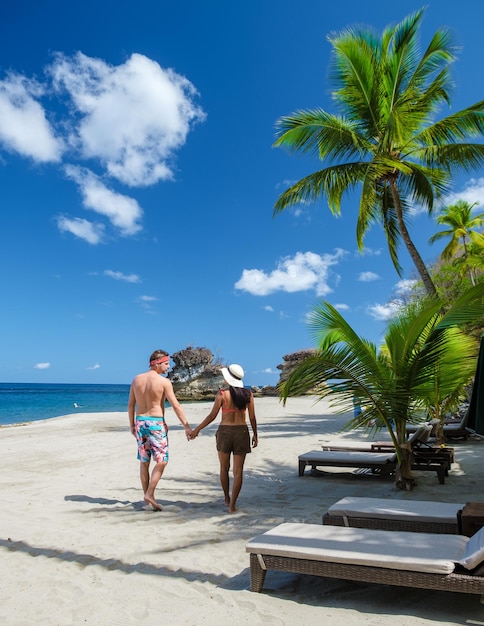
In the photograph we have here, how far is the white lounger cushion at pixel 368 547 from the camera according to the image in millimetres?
3002

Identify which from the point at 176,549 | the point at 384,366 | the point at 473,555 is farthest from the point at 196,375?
the point at 473,555

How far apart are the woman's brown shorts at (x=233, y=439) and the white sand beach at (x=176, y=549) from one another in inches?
28.0

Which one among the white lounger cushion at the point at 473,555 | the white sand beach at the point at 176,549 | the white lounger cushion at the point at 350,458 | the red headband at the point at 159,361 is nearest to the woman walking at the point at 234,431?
the white sand beach at the point at 176,549

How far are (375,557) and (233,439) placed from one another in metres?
2.60

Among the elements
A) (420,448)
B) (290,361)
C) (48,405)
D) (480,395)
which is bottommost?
(48,405)

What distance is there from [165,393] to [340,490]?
114 inches

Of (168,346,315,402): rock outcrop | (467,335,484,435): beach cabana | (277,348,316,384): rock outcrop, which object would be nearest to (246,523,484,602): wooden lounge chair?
(467,335,484,435): beach cabana

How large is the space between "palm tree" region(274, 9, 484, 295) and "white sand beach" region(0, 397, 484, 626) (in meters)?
7.06

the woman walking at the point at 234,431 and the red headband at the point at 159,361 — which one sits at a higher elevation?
the red headband at the point at 159,361

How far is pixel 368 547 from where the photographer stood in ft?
10.7

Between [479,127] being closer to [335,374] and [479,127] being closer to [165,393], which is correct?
[335,374]

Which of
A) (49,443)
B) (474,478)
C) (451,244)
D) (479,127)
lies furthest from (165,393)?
(451,244)

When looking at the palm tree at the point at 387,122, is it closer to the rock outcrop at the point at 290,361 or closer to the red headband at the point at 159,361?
the red headband at the point at 159,361

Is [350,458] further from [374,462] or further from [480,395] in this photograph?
[480,395]
